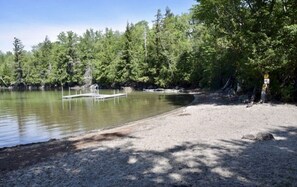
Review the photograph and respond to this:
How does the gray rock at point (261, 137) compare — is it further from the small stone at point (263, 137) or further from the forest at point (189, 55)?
the forest at point (189, 55)

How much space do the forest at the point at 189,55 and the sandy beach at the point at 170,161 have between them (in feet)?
35.3

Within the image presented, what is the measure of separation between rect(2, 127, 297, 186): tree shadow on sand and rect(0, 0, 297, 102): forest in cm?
1351

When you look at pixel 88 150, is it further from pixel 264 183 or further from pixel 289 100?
pixel 289 100

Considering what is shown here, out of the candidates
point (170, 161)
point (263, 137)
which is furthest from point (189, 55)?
point (170, 161)

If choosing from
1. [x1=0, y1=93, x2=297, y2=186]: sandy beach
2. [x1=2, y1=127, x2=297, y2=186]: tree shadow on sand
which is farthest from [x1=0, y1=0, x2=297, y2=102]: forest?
[x1=2, y1=127, x2=297, y2=186]: tree shadow on sand

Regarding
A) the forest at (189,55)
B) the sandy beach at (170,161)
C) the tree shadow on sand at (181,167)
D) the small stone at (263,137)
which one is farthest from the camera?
the forest at (189,55)

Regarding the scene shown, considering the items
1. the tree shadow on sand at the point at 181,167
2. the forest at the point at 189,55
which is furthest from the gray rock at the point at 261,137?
the forest at the point at 189,55

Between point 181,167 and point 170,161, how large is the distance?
792 millimetres

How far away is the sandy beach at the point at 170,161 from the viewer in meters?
7.97

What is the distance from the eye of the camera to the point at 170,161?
9695 mm

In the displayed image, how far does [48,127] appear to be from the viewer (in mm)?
24188

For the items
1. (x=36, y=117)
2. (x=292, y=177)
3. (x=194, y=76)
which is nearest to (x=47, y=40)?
(x=194, y=76)

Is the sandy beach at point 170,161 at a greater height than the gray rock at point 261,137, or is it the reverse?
the gray rock at point 261,137

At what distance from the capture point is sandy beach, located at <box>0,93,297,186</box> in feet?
26.2
